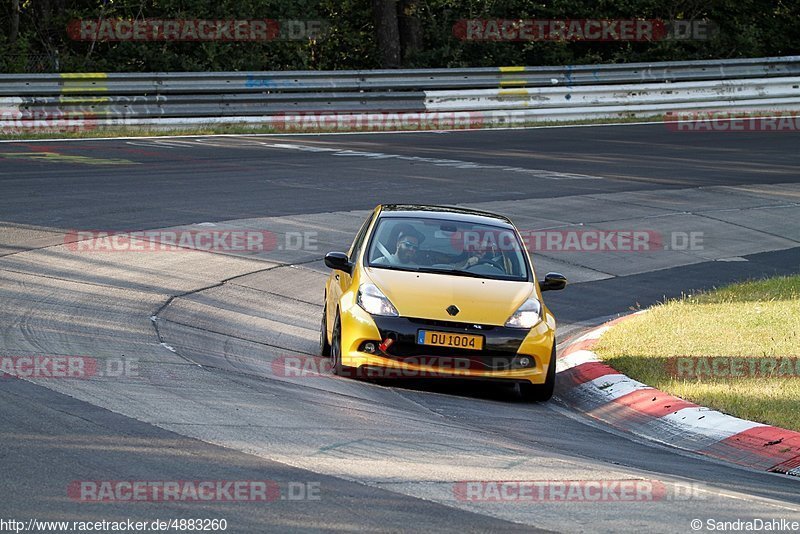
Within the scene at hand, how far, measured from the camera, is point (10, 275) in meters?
12.1

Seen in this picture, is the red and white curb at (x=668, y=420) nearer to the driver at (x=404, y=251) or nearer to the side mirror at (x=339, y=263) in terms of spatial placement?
Result: the driver at (x=404, y=251)

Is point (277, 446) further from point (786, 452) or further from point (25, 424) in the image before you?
point (786, 452)

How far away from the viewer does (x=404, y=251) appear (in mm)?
10594

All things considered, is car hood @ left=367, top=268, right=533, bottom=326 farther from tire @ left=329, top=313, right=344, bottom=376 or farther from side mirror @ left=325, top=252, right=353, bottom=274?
tire @ left=329, top=313, right=344, bottom=376

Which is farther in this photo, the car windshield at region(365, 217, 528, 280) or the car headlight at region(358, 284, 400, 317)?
the car windshield at region(365, 217, 528, 280)

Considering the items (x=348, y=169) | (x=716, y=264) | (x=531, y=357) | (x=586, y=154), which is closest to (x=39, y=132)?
(x=348, y=169)

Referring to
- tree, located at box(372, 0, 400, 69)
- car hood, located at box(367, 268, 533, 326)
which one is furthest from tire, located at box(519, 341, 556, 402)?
tree, located at box(372, 0, 400, 69)

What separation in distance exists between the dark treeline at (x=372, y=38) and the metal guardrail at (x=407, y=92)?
3.75 m
